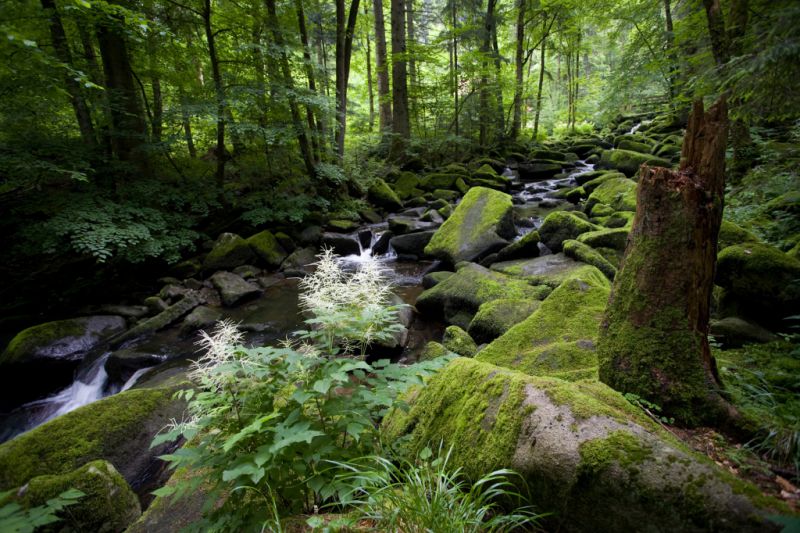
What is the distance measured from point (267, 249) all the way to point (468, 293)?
22.5 feet

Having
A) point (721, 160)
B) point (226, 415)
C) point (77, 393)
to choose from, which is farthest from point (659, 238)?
point (77, 393)

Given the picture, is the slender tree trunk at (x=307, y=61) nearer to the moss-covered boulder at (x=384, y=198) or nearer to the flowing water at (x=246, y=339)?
the moss-covered boulder at (x=384, y=198)

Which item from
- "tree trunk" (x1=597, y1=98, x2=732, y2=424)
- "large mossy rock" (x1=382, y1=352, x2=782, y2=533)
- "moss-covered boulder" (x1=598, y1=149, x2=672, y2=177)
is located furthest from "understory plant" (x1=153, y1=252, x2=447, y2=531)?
"moss-covered boulder" (x1=598, y1=149, x2=672, y2=177)

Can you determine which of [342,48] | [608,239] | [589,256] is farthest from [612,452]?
[342,48]

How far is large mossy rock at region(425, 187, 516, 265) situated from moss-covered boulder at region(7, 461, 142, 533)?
696 cm

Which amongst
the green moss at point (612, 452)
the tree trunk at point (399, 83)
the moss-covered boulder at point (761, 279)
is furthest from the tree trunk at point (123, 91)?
the moss-covered boulder at point (761, 279)

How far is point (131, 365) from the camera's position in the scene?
6.55 m

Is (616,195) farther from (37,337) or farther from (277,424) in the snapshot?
(37,337)

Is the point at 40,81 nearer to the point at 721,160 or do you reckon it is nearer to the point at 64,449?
the point at 64,449

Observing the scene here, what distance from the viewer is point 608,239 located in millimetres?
6824

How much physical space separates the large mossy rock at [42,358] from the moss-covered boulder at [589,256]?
31.8ft

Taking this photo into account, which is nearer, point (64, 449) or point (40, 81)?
point (64, 449)

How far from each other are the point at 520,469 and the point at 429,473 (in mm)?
545

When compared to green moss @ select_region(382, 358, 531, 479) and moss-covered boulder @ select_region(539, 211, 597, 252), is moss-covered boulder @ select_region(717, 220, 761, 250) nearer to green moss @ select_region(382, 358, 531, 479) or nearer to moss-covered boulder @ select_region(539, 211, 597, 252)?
moss-covered boulder @ select_region(539, 211, 597, 252)
